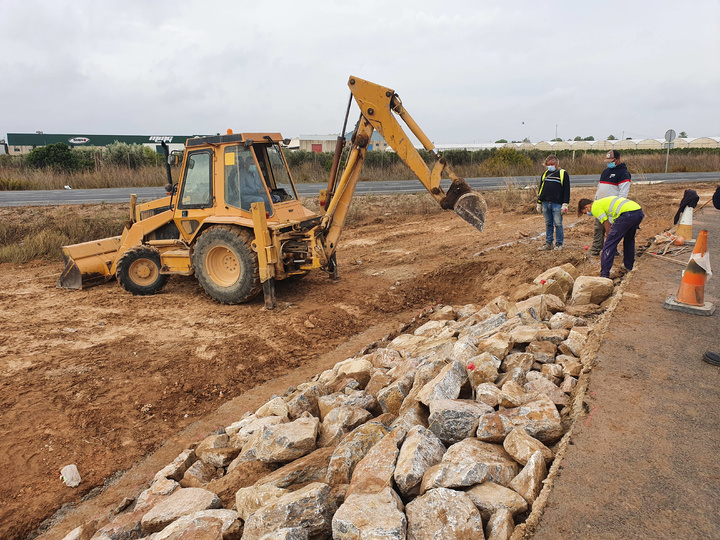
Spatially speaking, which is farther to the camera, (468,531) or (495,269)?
(495,269)

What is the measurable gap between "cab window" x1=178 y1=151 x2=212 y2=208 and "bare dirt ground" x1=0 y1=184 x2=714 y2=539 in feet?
5.30

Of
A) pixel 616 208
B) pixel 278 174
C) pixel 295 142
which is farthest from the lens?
pixel 295 142

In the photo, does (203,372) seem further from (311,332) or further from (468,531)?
(468,531)

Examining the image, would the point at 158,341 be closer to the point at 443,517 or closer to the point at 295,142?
the point at 443,517

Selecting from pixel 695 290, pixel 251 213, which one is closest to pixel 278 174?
pixel 251 213

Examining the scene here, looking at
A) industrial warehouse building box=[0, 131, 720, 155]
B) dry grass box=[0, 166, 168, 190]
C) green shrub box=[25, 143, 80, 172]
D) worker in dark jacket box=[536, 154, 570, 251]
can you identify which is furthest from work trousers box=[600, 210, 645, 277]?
industrial warehouse building box=[0, 131, 720, 155]


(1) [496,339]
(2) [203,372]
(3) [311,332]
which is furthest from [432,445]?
(3) [311,332]

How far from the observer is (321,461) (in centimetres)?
327

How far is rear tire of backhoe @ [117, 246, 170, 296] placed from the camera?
8219 mm

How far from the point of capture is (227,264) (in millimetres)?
7805

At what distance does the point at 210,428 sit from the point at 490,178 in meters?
24.1

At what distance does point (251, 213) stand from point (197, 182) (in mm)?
1272

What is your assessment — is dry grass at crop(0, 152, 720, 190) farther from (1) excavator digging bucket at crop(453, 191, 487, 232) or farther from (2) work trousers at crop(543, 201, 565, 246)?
(1) excavator digging bucket at crop(453, 191, 487, 232)

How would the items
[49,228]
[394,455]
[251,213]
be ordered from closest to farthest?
[394,455] < [251,213] < [49,228]
